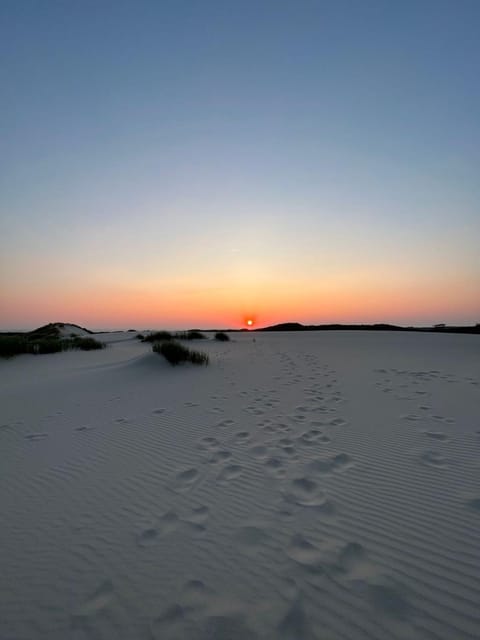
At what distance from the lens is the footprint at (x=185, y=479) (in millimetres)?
2866

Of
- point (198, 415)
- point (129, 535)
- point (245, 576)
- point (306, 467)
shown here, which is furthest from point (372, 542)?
point (198, 415)

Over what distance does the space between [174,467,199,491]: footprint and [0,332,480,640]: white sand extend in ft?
0.07

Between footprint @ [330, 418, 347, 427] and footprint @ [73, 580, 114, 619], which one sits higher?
footprint @ [330, 418, 347, 427]

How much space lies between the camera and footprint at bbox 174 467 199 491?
2.87m

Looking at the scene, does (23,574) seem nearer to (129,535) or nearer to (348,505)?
(129,535)

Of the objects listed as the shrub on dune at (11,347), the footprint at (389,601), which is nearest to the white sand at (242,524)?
the footprint at (389,601)

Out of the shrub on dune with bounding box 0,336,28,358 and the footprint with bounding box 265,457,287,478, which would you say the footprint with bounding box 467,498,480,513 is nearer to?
the footprint with bounding box 265,457,287,478

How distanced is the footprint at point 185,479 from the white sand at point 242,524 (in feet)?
0.07

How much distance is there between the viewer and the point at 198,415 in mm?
5047

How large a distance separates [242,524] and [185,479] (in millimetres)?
895

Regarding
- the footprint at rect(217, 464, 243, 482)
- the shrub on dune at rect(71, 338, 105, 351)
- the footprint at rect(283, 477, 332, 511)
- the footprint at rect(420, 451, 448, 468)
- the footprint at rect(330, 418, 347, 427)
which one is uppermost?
the shrub on dune at rect(71, 338, 105, 351)

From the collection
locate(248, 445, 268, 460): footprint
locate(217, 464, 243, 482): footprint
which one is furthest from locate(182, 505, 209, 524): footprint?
locate(248, 445, 268, 460): footprint

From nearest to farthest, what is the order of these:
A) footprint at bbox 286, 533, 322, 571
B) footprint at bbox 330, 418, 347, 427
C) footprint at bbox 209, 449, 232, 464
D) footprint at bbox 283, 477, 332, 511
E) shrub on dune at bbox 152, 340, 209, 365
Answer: footprint at bbox 286, 533, 322, 571
footprint at bbox 283, 477, 332, 511
footprint at bbox 209, 449, 232, 464
footprint at bbox 330, 418, 347, 427
shrub on dune at bbox 152, 340, 209, 365

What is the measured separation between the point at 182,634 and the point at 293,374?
717cm
